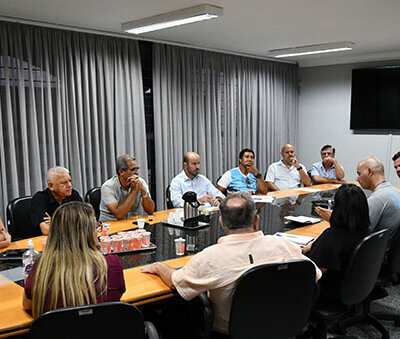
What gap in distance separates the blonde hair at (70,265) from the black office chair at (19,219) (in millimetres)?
1732

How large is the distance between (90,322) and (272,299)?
89 centimetres

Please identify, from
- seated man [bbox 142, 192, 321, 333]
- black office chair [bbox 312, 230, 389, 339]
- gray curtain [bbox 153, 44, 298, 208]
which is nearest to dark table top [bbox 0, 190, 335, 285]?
Answer: seated man [bbox 142, 192, 321, 333]

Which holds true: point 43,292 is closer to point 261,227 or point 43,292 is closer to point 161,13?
point 261,227

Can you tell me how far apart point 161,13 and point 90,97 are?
5.04ft

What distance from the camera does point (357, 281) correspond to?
2.49 meters

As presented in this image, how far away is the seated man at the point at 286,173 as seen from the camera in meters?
5.77

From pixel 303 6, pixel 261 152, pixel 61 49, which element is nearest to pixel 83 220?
pixel 303 6

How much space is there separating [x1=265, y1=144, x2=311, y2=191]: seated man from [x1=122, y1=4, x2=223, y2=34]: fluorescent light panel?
2.50 meters

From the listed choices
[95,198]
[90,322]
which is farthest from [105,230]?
[90,322]

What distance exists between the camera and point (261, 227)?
3410 millimetres

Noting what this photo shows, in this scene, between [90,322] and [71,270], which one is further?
[71,270]

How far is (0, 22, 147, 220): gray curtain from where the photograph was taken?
4.34 m

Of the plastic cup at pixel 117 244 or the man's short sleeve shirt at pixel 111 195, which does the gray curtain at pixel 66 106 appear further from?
the plastic cup at pixel 117 244

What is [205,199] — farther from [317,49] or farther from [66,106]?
[317,49]
